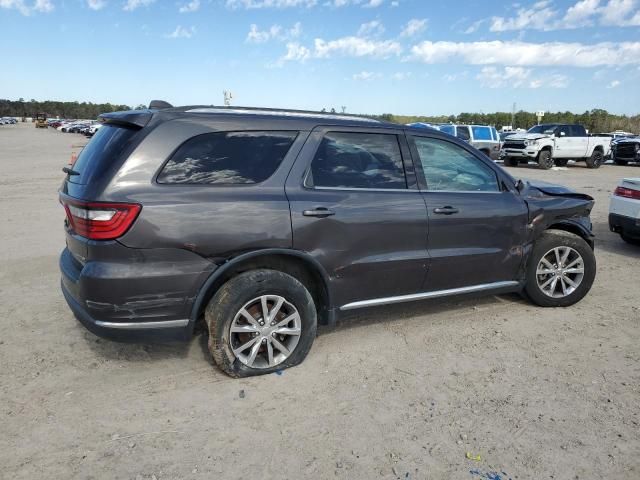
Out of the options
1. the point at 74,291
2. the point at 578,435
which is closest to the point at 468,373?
the point at 578,435

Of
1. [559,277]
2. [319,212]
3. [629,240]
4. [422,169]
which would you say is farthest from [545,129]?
[319,212]

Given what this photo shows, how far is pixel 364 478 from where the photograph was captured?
8.13 feet

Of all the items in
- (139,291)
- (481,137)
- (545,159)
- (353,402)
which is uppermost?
(481,137)

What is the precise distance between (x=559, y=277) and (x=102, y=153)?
406cm

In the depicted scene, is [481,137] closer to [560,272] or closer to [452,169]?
[560,272]

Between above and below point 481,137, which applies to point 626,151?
below

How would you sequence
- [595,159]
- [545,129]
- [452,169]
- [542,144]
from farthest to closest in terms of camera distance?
[595,159] < [545,129] < [542,144] < [452,169]

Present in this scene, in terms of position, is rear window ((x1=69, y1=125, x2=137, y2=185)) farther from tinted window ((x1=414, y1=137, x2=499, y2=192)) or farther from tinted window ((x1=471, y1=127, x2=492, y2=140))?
tinted window ((x1=471, y1=127, x2=492, y2=140))

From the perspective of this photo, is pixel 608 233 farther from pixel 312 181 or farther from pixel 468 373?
pixel 312 181

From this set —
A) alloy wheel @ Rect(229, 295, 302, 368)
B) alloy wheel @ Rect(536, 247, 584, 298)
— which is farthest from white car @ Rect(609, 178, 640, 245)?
alloy wheel @ Rect(229, 295, 302, 368)

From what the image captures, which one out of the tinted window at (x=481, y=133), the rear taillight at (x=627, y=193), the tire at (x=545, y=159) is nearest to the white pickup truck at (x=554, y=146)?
the tire at (x=545, y=159)

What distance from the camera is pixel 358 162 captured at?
3.74 metres

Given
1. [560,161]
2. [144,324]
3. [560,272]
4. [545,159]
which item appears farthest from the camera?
[560,161]

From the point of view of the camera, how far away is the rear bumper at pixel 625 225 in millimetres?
6553
